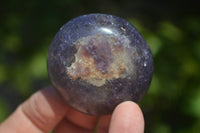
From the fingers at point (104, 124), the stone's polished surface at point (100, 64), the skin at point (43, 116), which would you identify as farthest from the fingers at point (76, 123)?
the stone's polished surface at point (100, 64)

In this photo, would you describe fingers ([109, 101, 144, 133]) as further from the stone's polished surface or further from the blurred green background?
the blurred green background

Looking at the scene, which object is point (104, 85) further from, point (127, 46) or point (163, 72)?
point (163, 72)

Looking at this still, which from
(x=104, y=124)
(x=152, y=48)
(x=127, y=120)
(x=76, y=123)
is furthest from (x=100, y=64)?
(x=152, y=48)

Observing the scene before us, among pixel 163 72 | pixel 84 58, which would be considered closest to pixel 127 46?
pixel 84 58

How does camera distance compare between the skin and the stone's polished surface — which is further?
the skin

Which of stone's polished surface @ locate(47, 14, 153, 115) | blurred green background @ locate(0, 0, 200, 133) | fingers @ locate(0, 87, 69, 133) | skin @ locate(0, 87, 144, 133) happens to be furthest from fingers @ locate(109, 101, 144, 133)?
blurred green background @ locate(0, 0, 200, 133)

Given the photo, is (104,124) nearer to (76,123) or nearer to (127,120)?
(76,123)
